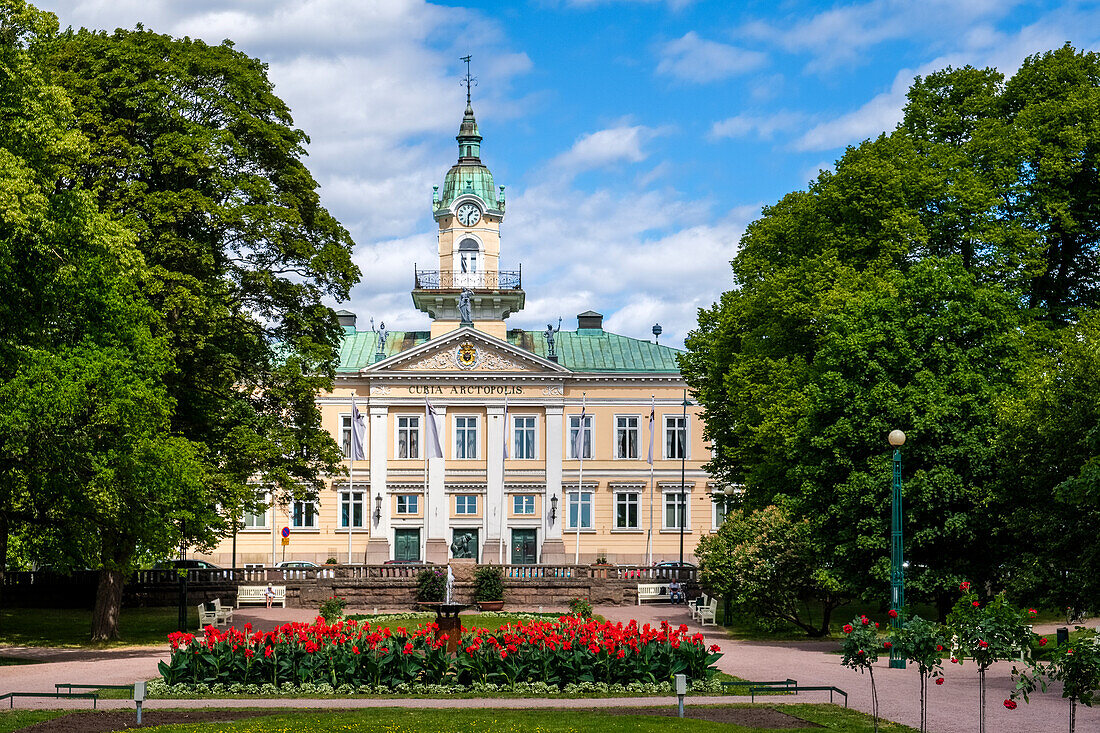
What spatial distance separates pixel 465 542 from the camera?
69500 millimetres

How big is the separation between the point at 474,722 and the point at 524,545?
50.9 meters

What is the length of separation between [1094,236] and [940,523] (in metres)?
10.9

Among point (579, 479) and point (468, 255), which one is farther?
point (468, 255)

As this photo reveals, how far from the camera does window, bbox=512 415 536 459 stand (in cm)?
7056

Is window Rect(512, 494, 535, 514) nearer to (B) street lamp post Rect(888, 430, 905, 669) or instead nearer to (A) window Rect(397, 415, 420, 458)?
(A) window Rect(397, 415, 420, 458)

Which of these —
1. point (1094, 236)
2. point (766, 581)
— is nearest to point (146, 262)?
point (766, 581)

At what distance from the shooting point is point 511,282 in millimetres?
73125

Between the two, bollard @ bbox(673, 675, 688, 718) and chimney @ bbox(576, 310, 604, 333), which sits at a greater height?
chimney @ bbox(576, 310, 604, 333)

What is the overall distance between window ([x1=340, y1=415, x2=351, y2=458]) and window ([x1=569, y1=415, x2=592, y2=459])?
11.9 metres

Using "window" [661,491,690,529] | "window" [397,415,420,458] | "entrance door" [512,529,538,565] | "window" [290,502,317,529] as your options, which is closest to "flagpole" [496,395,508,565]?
"entrance door" [512,529,538,565]

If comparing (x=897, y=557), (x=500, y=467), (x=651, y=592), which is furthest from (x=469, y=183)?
(x=897, y=557)

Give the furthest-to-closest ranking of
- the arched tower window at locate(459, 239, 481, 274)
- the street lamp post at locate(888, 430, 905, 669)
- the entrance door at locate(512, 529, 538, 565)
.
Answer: the arched tower window at locate(459, 239, 481, 274) → the entrance door at locate(512, 529, 538, 565) → the street lamp post at locate(888, 430, 905, 669)

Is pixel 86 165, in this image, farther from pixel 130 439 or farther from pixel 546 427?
pixel 546 427

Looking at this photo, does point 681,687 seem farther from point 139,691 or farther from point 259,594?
point 259,594
